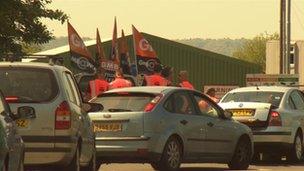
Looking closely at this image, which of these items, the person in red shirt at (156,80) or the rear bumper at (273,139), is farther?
the person in red shirt at (156,80)

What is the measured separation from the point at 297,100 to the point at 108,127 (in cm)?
616

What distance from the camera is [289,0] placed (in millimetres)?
51188

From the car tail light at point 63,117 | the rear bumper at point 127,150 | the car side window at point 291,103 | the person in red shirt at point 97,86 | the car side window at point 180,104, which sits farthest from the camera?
the person in red shirt at point 97,86

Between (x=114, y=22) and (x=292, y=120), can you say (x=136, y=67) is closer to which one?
(x=114, y=22)

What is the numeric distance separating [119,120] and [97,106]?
61.4 inches

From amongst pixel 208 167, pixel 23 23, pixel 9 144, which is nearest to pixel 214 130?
pixel 208 167

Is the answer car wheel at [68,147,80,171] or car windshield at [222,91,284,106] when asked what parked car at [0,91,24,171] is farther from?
car windshield at [222,91,284,106]

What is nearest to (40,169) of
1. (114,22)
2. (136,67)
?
(136,67)

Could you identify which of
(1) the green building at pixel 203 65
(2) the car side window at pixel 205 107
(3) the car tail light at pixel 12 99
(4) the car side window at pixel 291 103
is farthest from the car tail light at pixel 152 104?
(1) the green building at pixel 203 65

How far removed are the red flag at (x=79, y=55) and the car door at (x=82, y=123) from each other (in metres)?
9.49

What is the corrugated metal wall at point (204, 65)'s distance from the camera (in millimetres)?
57969

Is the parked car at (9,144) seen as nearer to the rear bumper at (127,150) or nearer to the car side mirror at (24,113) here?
the car side mirror at (24,113)

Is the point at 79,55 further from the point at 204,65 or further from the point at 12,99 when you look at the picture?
the point at 204,65

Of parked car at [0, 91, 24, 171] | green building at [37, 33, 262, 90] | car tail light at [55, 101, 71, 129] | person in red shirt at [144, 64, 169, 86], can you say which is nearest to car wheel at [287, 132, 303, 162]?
person in red shirt at [144, 64, 169, 86]
